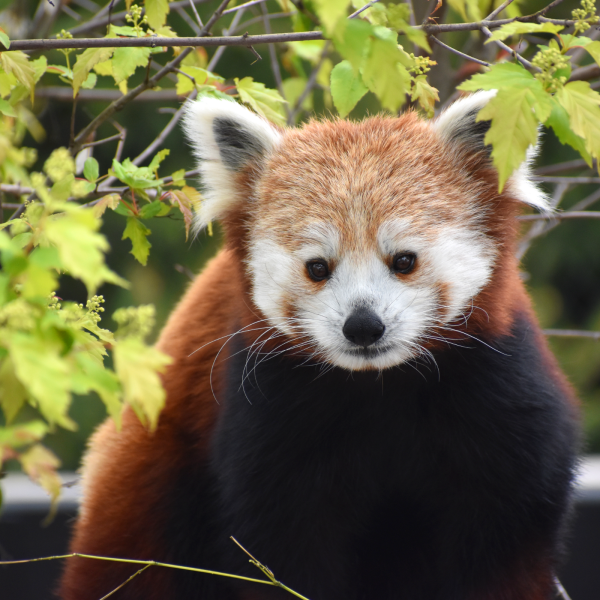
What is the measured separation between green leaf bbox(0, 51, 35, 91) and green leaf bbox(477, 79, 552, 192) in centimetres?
122

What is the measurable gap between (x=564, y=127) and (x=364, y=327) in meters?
0.72

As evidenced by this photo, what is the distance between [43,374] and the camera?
1.15 metres

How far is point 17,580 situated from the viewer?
3.29 m

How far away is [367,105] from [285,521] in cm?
470

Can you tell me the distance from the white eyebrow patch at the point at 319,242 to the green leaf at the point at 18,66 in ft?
2.85

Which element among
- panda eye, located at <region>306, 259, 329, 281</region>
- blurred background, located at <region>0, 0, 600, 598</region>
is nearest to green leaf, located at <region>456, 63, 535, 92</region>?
panda eye, located at <region>306, 259, 329, 281</region>

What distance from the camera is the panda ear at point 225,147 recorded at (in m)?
2.40

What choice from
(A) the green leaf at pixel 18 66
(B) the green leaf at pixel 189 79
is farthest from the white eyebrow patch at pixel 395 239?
(A) the green leaf at pixel 18 66

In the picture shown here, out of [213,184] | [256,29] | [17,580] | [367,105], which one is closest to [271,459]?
[213,184]

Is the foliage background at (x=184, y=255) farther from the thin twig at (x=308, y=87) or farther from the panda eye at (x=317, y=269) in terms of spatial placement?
the panda eye at (x=317, y=269)

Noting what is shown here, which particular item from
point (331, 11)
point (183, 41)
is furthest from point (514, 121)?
point (183, 41)

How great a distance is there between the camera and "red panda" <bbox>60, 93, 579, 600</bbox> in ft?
7.05

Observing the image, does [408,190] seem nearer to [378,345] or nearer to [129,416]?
[378,345]

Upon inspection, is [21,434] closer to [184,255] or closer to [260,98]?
[260,98]
